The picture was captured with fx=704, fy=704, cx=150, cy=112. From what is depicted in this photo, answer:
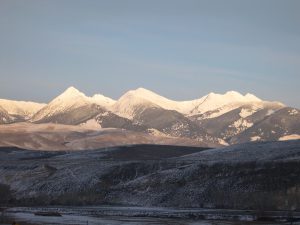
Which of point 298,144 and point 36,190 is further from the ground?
point 298,144

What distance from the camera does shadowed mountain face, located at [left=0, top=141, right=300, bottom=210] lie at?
420ft

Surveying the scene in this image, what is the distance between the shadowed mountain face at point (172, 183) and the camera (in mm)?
128125

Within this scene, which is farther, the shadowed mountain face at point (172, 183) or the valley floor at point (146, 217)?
the shadowed mountain face at point (172, 183)

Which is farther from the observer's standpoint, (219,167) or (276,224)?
(219,167)

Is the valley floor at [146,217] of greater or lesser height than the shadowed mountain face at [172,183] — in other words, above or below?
below

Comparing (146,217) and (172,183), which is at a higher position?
(172,183)

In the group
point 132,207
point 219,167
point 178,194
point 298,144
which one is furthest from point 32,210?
point 298,144

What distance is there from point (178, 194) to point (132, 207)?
34.8 feet

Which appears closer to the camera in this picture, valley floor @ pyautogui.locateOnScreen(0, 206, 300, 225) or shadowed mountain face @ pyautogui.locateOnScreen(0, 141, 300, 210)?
valley floor @ pyautogui.locateOnScreen(0, 206, 300, 225)

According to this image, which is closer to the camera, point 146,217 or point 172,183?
point 146,217

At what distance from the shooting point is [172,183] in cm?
14262

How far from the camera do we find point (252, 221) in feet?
333

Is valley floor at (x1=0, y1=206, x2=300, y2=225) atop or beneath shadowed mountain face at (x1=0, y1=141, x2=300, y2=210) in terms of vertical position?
beneath

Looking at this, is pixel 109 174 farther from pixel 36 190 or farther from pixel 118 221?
pixel 118 221
